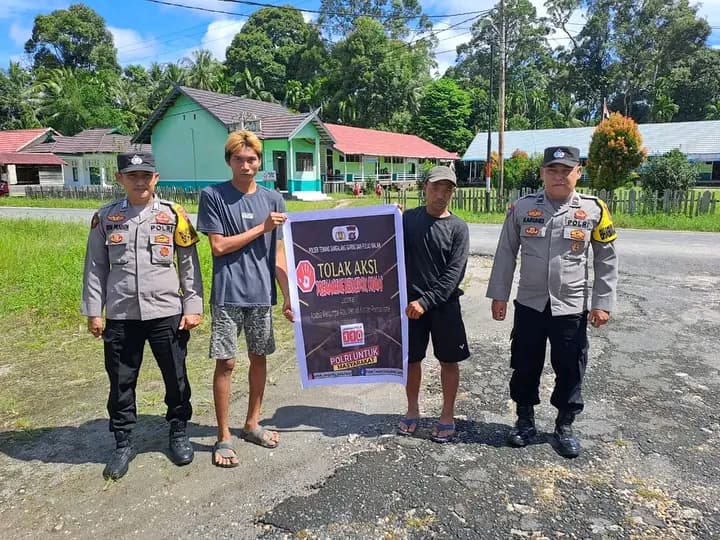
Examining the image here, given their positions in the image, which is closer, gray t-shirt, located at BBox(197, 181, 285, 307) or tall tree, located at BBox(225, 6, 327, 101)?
gray t-shirt, located at BBox(197, 181, 285, 307)

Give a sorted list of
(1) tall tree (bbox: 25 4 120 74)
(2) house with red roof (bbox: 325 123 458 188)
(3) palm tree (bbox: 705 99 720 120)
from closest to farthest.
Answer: (2) house with red roof (bbox: 325 123 458 188), (3) palm tree (bbox: 705 99 720 120), (1) tall tree (bbox: 25 4 120 74)

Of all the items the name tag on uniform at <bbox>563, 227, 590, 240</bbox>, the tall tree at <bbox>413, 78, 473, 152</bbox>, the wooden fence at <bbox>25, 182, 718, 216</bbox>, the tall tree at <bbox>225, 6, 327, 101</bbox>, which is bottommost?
the wooden fence at <bbox>25, 182, 718, 216</bbox>

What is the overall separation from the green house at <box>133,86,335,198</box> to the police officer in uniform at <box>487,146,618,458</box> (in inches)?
986

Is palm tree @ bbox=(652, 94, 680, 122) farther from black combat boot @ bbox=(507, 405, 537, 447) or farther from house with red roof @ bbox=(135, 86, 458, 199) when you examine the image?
black combat boot @ bbox=(507, 405, 537, 447)

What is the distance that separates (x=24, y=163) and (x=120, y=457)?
41.7 meters

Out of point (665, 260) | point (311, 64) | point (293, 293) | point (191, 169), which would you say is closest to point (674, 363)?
point (293, 293)

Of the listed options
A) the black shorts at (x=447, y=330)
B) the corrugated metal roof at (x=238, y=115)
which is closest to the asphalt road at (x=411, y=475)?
the black shorts at (x=447, y=330)

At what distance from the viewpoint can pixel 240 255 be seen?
10.5ft

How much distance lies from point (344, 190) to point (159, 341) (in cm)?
3163

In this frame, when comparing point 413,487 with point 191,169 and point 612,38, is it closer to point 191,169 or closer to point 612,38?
point 191,169

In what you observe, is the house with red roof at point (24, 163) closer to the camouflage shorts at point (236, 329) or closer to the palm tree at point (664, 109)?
the camouflage shorts at point (236, 329)

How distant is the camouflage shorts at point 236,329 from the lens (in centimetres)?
319

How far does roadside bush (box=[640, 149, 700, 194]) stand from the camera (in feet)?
57.8

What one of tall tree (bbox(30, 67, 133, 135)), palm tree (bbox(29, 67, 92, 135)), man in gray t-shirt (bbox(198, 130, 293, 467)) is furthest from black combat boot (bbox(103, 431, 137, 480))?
palm tree (bbox(29, 67, 92, 135))
